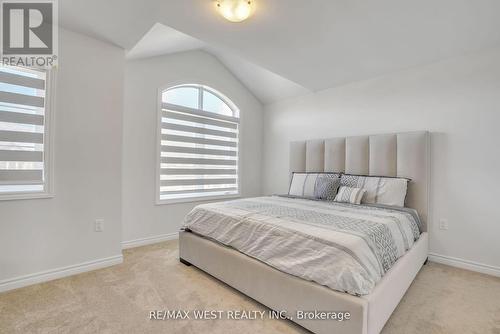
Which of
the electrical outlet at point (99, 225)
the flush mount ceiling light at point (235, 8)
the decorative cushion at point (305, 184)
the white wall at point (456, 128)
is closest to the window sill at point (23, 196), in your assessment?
the electrical outlet at point (99, 225)

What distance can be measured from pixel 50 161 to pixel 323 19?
2.80m

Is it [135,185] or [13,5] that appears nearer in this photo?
[13,5]

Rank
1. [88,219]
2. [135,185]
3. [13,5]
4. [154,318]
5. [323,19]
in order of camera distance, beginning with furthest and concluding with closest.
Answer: [135,185], [88,219], [323,19], [13,5], [154,318]

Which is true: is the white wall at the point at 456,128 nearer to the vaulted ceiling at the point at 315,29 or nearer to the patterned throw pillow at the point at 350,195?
the vaulted ceiling at the point at 315,29

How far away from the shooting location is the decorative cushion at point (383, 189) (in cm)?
282

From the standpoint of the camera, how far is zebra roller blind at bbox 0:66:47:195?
2.10 m

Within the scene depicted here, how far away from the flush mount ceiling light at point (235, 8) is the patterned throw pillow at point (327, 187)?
2.19m

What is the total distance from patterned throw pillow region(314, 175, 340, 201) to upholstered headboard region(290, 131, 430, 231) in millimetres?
331

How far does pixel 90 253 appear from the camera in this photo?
2492mm

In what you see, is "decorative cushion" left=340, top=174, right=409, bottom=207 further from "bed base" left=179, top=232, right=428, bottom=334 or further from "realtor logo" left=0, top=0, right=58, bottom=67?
"realtor logo" left=0, top=0, right=58, bottom=67

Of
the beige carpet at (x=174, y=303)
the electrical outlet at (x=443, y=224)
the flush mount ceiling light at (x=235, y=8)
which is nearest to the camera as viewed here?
the beige carpet at (x=174, y=303)

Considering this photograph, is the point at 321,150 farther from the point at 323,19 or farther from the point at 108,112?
the point at 108,112

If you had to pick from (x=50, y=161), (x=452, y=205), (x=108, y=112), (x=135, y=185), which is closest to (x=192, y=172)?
(x=135, y=185)

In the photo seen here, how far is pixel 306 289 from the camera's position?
1.58 metres
